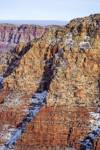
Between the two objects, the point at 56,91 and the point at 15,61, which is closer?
the point at 56,91

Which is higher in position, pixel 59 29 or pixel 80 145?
pixel 59 29

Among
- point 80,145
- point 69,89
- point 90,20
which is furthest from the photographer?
point 90,20

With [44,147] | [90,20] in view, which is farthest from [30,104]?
[90,20]

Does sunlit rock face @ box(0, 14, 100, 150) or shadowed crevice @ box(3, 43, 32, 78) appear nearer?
sunlit rock face @ box(0, 14, 100, 150)

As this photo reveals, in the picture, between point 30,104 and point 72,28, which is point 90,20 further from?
point 30,104

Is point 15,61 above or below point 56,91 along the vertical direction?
above

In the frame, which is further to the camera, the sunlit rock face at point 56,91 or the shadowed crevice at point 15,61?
the shadowed crevice at point 15,61

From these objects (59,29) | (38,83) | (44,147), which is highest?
(59,29)

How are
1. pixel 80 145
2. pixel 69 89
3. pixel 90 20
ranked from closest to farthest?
1. pixel 80 145
2. pixel 69 89
3. pixel 90 20
